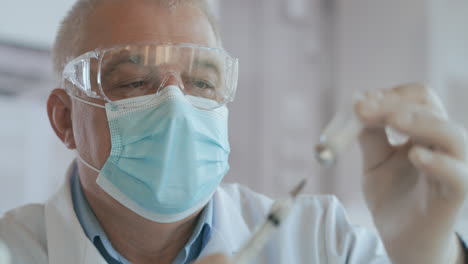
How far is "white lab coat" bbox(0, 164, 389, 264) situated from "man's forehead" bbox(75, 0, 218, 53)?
40cm

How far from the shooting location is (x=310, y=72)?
3.17 meters

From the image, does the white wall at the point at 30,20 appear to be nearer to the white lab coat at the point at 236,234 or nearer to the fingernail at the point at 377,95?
the white lab coat at the point at 236,234

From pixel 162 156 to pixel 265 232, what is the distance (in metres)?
0.42

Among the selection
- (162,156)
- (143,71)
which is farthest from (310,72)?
(162,156)

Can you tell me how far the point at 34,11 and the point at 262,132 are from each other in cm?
144

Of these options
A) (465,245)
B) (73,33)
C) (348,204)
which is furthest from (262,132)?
(465,245)

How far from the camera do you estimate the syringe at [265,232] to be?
2.32 feet

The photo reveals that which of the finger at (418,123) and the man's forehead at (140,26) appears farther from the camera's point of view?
the man's forehead at (140,26)

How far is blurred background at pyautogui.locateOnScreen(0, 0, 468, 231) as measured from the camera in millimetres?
2604

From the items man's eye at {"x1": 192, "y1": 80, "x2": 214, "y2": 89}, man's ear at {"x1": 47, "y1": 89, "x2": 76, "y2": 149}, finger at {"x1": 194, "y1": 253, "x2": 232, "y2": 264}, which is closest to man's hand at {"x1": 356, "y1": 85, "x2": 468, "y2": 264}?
finger at {"x1": 194, "y1": 253, "x2": 232, "y2": 264}

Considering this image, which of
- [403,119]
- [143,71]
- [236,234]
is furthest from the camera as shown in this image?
[236,234]

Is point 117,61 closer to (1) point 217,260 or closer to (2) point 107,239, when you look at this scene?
(2) point 107,239

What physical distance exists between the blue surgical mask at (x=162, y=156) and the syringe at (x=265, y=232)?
1.19 feet

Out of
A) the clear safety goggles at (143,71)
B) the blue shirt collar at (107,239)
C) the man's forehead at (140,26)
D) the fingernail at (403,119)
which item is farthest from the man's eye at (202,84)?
the fingernail at (403,119)
